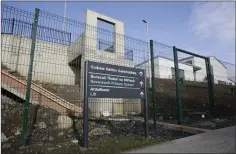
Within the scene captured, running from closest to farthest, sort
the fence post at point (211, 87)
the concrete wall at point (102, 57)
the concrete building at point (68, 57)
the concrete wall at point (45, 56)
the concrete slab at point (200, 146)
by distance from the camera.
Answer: the concrete slab at point (200, 146) → the concrete wall at point (45, 56) → the concrete building at point (68, 57) → the concrete wall at point (102, 57) → the fence post at point (211, 87)

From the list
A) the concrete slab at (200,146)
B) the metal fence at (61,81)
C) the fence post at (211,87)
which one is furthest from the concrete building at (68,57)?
the fence post at (211,87)

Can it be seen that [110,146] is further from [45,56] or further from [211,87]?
[211,87]

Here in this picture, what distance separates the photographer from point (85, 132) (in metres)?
4.05

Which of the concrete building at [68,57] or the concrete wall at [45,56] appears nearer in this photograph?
the concrete wall at [45,56]

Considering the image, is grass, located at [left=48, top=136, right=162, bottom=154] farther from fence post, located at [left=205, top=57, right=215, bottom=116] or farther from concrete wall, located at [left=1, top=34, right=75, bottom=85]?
fence post, located at [left=205, top=57, right=215, bottom=116]

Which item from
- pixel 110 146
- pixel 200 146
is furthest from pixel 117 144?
pixel 200 146

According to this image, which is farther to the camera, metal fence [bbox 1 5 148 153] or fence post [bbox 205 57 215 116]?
fence post [bbox 205 57 215 116]

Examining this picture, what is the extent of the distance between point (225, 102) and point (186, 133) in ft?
26.0

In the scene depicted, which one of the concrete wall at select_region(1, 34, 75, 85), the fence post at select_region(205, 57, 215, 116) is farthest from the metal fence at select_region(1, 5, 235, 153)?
the fence post at select_region(205, 57, 215, 116)

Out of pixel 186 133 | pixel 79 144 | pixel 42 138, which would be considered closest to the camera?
pixel 79 144

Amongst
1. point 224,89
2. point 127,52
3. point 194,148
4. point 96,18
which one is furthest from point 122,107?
point 224,89

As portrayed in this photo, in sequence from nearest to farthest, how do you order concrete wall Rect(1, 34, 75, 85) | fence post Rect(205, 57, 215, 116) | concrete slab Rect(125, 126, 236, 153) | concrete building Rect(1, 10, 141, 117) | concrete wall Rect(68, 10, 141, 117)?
1. concrete slab Rect(125, 126, 236, 153)
2. concrete wall Rect(1, 34, 75, 85)
3. concrete building Rect(1, 10, 141, 117)
4. concrete wall Rect(68, 10, 141, 117)
5. fence post Rect(205, 57, 215, 116)

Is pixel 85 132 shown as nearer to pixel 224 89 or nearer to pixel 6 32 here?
pixel 6 32

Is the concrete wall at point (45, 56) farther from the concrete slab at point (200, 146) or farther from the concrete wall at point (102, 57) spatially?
the concrete slab at point (200, 146)
